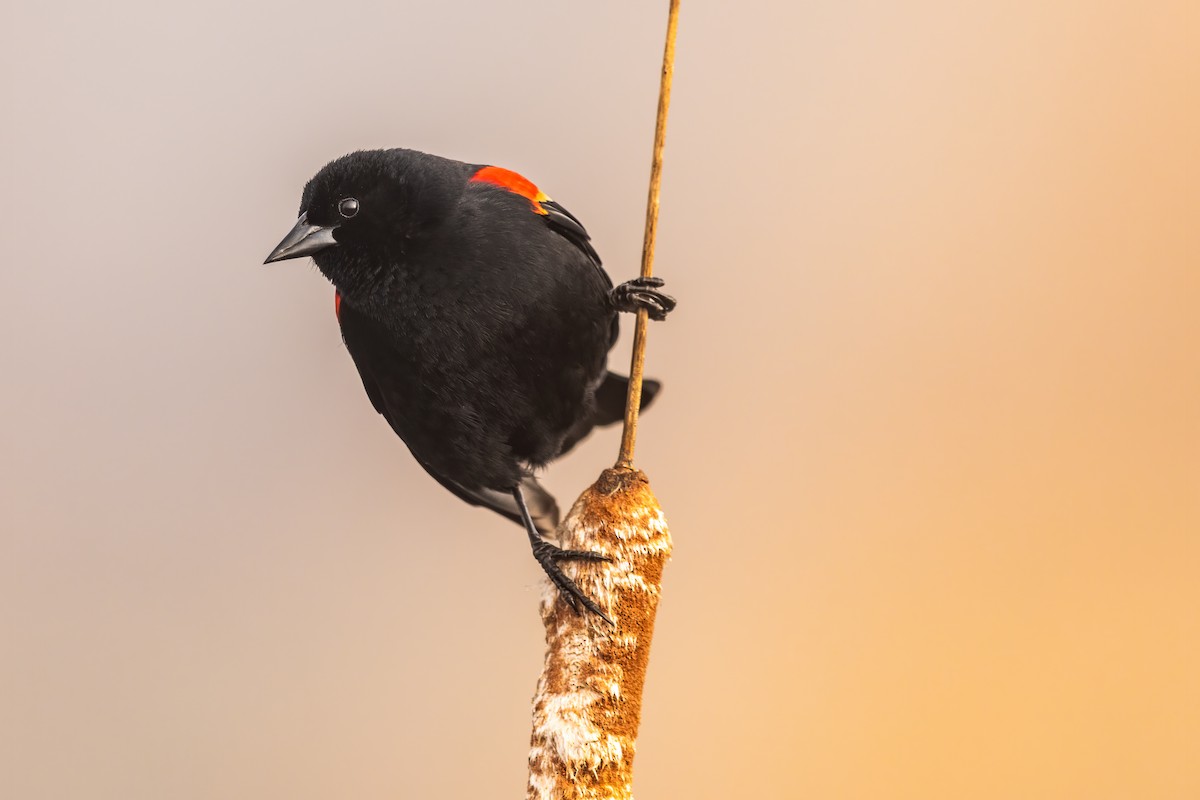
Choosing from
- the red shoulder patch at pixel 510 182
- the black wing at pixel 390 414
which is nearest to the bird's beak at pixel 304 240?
the black wing at pixel 390 414

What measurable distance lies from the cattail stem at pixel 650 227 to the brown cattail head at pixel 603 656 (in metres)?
0.05

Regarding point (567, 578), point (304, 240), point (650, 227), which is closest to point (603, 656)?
point (567, 578)

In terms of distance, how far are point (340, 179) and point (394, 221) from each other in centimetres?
9

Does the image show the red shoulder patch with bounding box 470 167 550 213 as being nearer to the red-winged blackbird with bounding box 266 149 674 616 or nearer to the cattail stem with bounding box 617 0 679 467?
the red-winged blackbird with bounding box 266 149 674 616

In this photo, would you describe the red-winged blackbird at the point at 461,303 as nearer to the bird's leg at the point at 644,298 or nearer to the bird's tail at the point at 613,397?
the bird's leg at the point at 644,298

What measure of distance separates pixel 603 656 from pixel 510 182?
0.72 meters

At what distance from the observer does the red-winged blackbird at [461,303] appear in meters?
1.22

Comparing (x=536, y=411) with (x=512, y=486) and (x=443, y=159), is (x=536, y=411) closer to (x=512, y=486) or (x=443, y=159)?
(x=512, y=486)

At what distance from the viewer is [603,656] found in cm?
101

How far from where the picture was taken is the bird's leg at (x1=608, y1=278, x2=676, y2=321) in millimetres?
1288

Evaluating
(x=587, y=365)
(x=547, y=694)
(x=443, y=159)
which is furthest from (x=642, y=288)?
(x=547, y=694)

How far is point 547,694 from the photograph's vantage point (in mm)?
1027

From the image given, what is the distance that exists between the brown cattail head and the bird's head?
44cm

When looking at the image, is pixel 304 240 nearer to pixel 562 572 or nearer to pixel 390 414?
pixel 390 414
